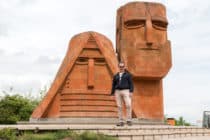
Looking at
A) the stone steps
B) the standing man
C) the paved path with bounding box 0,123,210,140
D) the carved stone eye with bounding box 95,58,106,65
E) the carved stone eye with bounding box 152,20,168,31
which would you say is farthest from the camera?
the carved stone eye with bounding box 152,20,168,31

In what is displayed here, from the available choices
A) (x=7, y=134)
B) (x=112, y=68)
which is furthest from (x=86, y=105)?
(x=7, y=134)

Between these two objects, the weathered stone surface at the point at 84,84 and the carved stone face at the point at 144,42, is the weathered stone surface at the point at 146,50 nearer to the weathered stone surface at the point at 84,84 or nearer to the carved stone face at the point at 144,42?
the carved stone face at the point at 144,42

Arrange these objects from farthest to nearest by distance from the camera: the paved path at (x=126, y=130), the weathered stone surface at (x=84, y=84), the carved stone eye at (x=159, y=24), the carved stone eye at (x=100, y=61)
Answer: the carved stone eye at (x=159, y=24) < the carved stone eye at (x=100, y=61) < the weathered stone surface at (x=84, y=84) < the paved path at (x=126, y=130)

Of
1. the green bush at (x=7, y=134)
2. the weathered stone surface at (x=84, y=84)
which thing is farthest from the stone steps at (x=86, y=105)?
the green bush at (x=7, y=134)

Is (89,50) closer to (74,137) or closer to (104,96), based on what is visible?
(104,96)

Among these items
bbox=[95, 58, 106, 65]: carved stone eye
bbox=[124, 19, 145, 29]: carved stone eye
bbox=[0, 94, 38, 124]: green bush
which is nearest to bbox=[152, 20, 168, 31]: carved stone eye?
bbox=[124, 19, 145, 29]: carved stone eye

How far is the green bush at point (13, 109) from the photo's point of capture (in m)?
26.1

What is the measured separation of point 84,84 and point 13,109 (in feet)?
42.6

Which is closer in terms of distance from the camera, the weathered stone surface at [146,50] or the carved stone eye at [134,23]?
the weathered stone surface at [146,50]

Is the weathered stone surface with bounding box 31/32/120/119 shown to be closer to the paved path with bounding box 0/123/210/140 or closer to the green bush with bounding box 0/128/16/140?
the paved path with bounding box 0/123/210/140

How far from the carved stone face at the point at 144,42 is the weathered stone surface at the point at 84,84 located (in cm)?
155

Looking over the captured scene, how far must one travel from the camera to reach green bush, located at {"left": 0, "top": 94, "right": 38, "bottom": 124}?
85.8 ft

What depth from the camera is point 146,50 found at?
58.4 feet

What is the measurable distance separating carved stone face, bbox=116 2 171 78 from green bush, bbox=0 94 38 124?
11.7 metres
